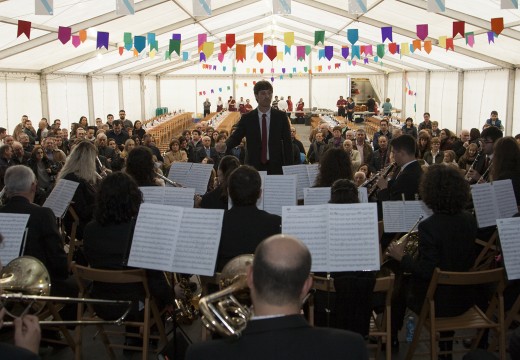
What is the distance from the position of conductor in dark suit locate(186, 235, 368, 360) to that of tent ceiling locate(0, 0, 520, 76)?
996 cm

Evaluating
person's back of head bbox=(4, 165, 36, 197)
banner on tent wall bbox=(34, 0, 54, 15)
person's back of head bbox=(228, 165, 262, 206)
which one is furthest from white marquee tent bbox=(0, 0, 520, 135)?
person's back of head bbox=(228, 165, 262, 206)

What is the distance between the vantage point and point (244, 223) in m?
3.62

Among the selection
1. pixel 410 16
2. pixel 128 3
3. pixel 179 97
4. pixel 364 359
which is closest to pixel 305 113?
pixel 179 97

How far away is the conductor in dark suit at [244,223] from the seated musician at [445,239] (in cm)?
88

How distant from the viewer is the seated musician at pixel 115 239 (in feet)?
12.5

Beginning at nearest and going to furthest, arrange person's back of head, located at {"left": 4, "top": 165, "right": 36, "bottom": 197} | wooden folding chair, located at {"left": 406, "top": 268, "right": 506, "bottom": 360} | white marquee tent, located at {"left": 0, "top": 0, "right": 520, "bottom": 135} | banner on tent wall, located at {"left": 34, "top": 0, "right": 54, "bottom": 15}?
wooden folding chair, located at {"left": 406, "top": 268, "right": 506, "bottom": 360}, person's back of head, located at {"left": 4, "top": 165, "right": 36, "bottom": 197}, banner on tent wall, located at {"left": 34, "top": 0, "right": 54, "bottom": 15}, white marquee tent, located at {"left": 0, "top": 0, "right": 520, "bottom": 135}

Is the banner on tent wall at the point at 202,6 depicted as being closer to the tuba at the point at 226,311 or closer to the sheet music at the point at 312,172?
the sheet music at the point at 312,172

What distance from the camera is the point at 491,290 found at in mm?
4504

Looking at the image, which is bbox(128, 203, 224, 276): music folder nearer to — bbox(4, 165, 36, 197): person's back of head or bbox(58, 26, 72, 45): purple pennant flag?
bbox(4, 165, 36, 197): person's back of head

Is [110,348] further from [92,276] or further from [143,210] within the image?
[143,210]

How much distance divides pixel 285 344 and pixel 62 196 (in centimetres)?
375

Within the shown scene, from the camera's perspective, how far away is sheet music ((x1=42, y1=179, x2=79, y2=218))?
4.91 metres

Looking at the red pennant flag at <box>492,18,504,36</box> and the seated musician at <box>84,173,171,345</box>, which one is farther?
the red pennant flag at <box>492,18,504,36</box>

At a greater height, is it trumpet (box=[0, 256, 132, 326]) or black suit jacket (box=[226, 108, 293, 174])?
black suit jacket (box=[226, 108, 293, 174])
